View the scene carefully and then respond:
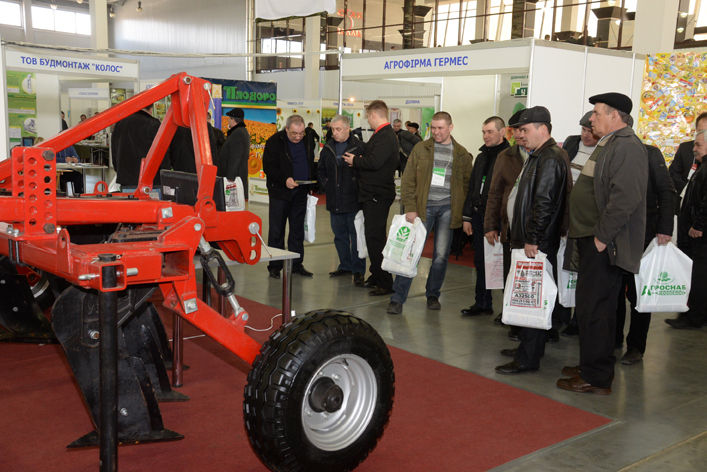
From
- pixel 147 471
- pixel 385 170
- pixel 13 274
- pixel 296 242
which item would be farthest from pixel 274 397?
pixel 296 242

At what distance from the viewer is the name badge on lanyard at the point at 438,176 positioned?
4844 millimetres

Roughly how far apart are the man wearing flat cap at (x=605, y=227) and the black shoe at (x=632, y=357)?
21.7 inches

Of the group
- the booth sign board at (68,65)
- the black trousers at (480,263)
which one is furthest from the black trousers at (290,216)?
the booth sign board at (68,65)

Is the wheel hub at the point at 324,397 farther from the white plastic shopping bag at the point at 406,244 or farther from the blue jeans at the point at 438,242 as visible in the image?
the blue jeans at the point at 438,242

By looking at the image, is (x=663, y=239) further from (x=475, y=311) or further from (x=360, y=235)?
(x=360, y=235)

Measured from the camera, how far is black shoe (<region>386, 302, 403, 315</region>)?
4863mm

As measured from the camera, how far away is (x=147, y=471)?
8.00ft

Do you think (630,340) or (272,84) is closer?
(630,340)

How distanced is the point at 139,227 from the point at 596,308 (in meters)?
2.33

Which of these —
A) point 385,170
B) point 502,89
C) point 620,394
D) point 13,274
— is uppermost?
point 502,89

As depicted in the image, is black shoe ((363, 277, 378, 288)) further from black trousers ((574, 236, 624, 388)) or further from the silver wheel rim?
the silver wheel rim

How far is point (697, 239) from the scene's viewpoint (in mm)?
4754

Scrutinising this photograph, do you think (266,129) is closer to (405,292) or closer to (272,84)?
(272,84)

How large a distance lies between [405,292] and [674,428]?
227 cm
